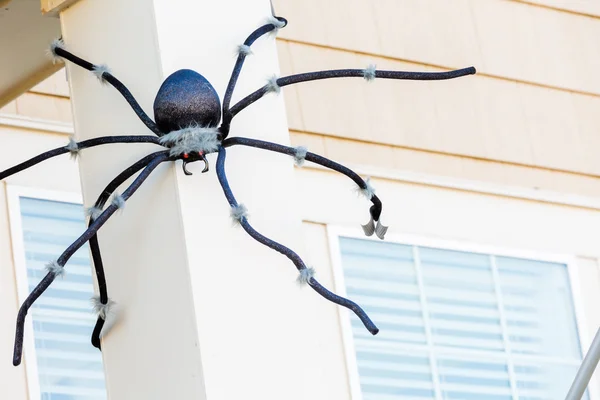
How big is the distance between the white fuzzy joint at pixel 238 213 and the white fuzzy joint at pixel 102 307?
19 centimetres

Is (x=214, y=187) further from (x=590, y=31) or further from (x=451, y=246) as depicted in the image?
(x=590, y=31)

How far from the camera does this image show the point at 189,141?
53.8 inches

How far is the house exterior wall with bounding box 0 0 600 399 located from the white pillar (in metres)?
1.74

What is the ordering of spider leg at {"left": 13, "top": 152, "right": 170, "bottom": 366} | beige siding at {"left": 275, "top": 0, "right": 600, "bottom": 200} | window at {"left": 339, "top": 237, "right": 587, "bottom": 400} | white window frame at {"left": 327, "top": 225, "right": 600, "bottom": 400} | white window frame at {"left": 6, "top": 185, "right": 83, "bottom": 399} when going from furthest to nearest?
beige siding at {"left": 275, "top": 0, "right": 600, "bottom": 200}
window at {"left": 339, "top": 237, "right": 587, "bottom": 400}
white window frame at {"left": 327, "top": 225, "right": 600, "bottom": 400}
white window frame at {"left": 6, "top": 185, "right": 83, "bottom": 399}
spider leg at {"left": 13, "top": 152, "right": 170, "bottom": 366}

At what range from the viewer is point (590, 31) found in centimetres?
398

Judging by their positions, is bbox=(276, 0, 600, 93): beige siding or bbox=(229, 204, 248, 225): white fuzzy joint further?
bbox=(276, 0, 600, 93): beige siding

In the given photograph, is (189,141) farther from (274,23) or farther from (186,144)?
(274,23)

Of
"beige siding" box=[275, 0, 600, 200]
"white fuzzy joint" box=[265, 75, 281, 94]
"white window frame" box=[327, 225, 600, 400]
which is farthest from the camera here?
"beige siding" box=[275, 0, 600, 200]

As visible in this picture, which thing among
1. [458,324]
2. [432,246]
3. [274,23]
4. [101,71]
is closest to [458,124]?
[432,246]

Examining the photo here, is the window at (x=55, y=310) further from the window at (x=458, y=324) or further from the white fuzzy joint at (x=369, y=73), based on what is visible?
the white fuzzy joint at (x=369, y=73)

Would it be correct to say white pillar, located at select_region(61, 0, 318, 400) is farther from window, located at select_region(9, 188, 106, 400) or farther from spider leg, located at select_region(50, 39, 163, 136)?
window, located at select_region(9, 188, 106, 400)

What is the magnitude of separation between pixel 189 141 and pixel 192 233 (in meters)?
0.10

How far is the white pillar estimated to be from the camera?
4.36 feet

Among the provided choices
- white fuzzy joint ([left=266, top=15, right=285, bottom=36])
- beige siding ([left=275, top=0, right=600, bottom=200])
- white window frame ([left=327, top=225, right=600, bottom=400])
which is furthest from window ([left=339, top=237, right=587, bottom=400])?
white fuzzy joint ([left=266, top=15, right=285, bottom=36])
